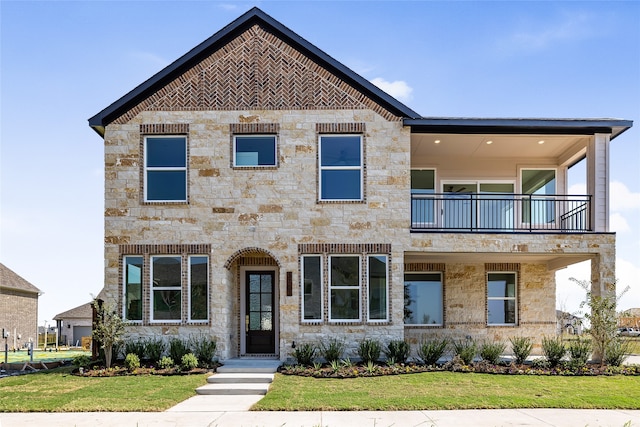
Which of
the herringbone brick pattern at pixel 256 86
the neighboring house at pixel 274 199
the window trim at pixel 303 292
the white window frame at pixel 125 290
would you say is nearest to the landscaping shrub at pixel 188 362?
the neighboring house at pixel 274 199

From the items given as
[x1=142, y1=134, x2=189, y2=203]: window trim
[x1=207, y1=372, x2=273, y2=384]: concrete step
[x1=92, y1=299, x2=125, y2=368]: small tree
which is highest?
[x1=142, y1=134, x2=189, y2=203]: window trim

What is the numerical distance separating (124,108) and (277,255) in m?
5.58

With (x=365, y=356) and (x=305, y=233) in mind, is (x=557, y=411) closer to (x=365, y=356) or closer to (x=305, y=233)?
(x=365, y=356)

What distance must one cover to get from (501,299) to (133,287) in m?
11.0

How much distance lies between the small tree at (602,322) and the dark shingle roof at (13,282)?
104ft

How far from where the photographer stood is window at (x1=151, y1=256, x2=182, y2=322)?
14.4m

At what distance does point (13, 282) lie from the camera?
3516 centimetres

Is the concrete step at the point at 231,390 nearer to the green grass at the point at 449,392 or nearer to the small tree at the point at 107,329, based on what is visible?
the green grass at the point at 449,392

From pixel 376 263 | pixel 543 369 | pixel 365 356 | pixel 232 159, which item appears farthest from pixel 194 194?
pixel 543 369

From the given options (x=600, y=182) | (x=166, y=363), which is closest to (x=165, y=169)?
(x=166, y=363)

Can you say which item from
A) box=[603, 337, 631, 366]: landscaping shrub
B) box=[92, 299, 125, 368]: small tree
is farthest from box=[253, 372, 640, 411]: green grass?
box=[92, 299, 125, 368]: small tree

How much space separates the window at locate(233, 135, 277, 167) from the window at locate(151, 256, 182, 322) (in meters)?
3.06

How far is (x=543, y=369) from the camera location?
13141mm

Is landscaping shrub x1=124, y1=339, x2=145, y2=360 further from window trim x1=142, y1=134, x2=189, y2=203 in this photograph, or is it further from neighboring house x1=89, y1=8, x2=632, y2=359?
window trim x1=142, y1=134, x2=189, y2=203
